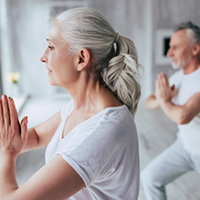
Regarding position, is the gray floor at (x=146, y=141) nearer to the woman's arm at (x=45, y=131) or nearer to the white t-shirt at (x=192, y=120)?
the white t-shirt at (x=192, y=120)

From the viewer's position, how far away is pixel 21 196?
21.2 inches

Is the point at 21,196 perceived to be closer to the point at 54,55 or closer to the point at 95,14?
the point at 54,55

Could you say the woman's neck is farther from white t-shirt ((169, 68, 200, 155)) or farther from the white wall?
the white wall

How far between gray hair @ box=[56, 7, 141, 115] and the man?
0.60 metres

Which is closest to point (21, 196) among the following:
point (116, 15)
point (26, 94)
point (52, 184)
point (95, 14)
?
point (52, 184)

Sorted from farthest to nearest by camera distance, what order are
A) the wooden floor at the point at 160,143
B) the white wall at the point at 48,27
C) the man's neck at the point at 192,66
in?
the white wall at the point at 48,27 < the wooden floor at the point at 160,143 < the man's neck at the point at 192,66

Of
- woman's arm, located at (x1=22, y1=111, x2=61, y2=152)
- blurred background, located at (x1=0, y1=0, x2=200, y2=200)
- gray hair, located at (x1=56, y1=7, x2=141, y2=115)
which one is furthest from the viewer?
blurred background, located at (x1=0, y1=0, x2=200, y2=200)

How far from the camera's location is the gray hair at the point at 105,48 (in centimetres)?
66

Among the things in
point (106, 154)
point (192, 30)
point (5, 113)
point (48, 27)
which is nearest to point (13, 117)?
point (5, 113)

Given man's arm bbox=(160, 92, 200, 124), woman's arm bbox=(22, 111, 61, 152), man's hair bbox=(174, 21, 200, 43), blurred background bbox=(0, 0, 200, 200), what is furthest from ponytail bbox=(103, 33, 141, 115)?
blurred background bbox=(0, 0, 200, 200)

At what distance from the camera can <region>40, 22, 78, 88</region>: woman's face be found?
2.27 ft

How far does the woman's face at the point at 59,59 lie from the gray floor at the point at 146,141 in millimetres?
1105

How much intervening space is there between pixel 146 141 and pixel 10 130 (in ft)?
7.27

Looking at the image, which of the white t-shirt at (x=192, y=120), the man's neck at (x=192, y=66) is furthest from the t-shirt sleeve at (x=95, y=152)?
the man's neck at (x=192, y=66)
